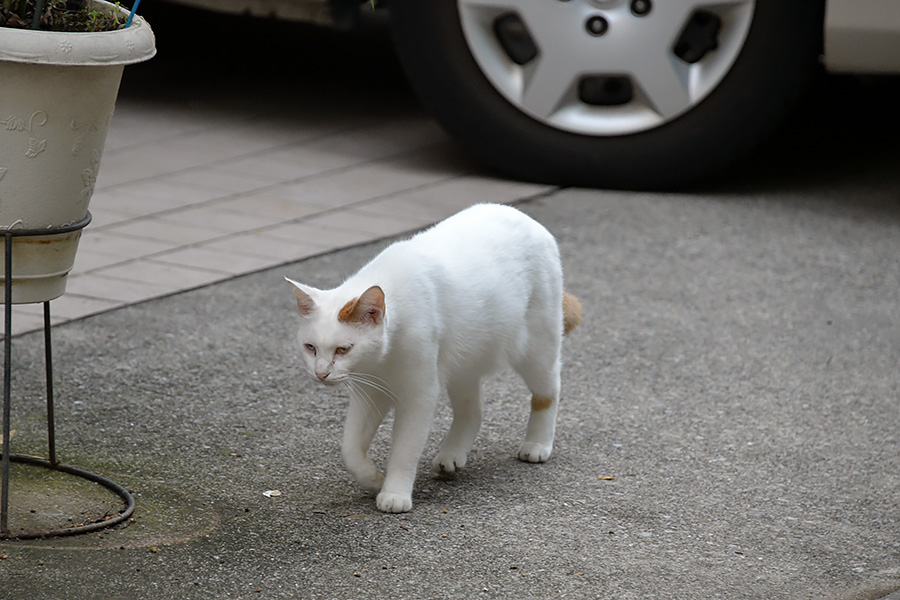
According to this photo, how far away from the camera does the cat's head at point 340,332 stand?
3033mm

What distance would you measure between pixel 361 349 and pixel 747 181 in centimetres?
368

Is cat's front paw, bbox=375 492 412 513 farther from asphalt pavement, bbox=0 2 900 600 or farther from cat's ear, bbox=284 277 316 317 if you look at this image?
cat's ear, bbox=284 277 316 317

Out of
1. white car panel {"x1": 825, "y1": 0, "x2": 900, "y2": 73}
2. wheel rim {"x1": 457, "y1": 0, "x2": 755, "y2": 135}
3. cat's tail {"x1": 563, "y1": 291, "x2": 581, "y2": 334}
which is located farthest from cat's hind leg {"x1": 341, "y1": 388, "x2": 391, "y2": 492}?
white car panel {"x1": 825, "y1": 0, "x2": 900, "y2": 73}

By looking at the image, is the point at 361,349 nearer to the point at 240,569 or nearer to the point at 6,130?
the point at 240,569

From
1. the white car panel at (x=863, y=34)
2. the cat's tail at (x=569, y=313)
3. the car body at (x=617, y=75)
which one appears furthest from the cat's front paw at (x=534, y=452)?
the white car panel at (x=863, y=34)

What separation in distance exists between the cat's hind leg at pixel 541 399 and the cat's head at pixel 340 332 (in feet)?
1.89

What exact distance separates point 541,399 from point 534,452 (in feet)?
0.47

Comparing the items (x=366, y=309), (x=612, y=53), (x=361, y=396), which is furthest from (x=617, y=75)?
(x=366, y=309)

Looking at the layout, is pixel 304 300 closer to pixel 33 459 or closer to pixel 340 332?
pixel 340 332

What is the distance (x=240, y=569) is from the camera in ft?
9.38

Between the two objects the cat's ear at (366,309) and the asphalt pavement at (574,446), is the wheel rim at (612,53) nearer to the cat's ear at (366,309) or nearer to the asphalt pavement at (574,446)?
the asphalt pavement at (574,446)

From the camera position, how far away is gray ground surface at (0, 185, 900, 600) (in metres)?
2.91

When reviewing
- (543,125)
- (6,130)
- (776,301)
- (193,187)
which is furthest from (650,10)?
(6,130)

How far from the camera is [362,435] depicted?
3.28 meters
